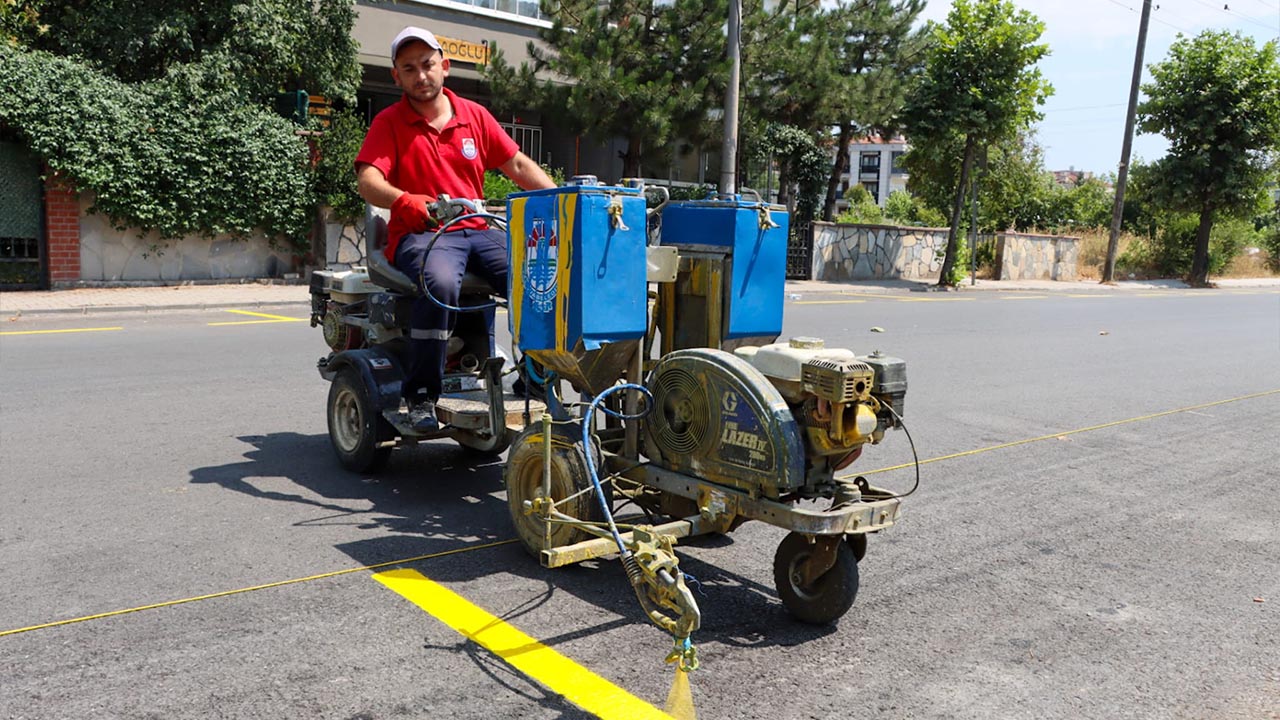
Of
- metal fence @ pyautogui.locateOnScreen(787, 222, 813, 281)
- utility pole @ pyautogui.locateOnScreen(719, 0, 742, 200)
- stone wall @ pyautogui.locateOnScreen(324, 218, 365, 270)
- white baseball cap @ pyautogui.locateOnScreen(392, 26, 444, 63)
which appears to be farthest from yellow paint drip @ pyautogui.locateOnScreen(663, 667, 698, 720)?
metal fence @ pyautogui.locateOnScreen(787, 222, 813, 281)

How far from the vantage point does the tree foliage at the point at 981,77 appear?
79.7 ft

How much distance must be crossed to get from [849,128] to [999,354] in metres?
16.9

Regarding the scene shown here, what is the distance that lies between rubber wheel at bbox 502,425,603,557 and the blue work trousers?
3.41 ft

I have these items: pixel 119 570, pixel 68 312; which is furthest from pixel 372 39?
pixel 119 570

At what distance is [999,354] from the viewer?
38.7 feet

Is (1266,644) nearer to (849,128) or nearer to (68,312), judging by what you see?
(68,312)

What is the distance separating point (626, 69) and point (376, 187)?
1596 centimetres

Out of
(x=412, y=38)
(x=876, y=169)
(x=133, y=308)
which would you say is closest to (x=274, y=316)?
(x=133, y=308)

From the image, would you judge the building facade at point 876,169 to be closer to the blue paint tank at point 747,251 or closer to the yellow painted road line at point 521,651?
the blue paint tank at point 747,251

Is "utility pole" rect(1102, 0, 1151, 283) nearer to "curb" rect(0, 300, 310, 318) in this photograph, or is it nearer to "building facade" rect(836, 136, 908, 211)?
"curb" rect(0, 300, 310, 318)

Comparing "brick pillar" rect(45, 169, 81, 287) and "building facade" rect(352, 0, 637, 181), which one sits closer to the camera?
"brick pillar" rect(45, 169, 81, 287)

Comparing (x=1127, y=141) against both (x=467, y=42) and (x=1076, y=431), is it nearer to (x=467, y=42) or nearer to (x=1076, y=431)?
(x=467, y=42)

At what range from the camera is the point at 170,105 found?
1617 cm

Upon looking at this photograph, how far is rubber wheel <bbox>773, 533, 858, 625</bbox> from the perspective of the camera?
378 cm
